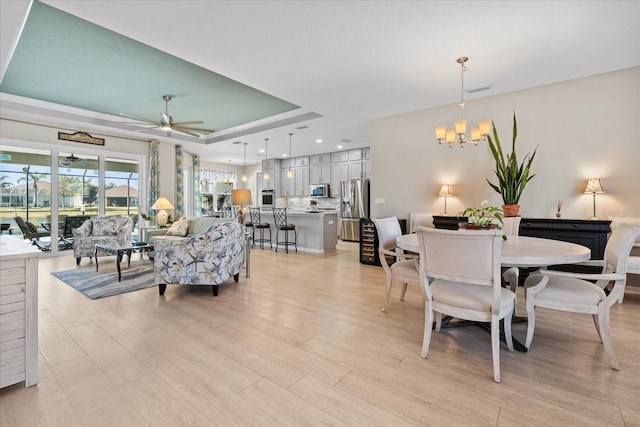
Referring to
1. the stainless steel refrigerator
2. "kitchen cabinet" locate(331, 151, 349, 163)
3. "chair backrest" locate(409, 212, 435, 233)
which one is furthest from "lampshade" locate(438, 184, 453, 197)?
"kitchen cabinet" locate(331, 151, 349, 163)

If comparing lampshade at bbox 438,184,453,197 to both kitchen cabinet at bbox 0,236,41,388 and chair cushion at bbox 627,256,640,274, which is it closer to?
chair cushion at bbox 627,256,640,274

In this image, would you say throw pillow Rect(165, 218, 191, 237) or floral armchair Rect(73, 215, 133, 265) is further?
throw pillow Rect(165, 218, 191, 237)

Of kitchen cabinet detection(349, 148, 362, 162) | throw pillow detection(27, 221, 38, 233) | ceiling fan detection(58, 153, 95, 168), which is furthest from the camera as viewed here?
kitchen cabinet detection(349, 148, 362, 162)

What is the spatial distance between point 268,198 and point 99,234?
5.56m

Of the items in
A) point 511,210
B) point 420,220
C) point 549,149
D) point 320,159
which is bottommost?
point 420,220

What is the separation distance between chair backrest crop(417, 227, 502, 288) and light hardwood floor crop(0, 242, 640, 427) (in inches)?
24.3

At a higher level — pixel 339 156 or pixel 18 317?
pixel 339 156

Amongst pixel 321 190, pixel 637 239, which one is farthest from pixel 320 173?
pixel 637 239

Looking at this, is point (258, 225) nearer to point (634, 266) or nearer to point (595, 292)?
point (595, 292)

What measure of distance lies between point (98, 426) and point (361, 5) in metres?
3.20

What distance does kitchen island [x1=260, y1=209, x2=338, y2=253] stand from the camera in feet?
21.0

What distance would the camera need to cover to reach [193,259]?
3.36 metres

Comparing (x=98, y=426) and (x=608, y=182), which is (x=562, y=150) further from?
(x=98, y=426)

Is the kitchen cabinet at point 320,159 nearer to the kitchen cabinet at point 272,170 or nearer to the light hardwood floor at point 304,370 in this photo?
the kitchen cabinet at point 272,170
